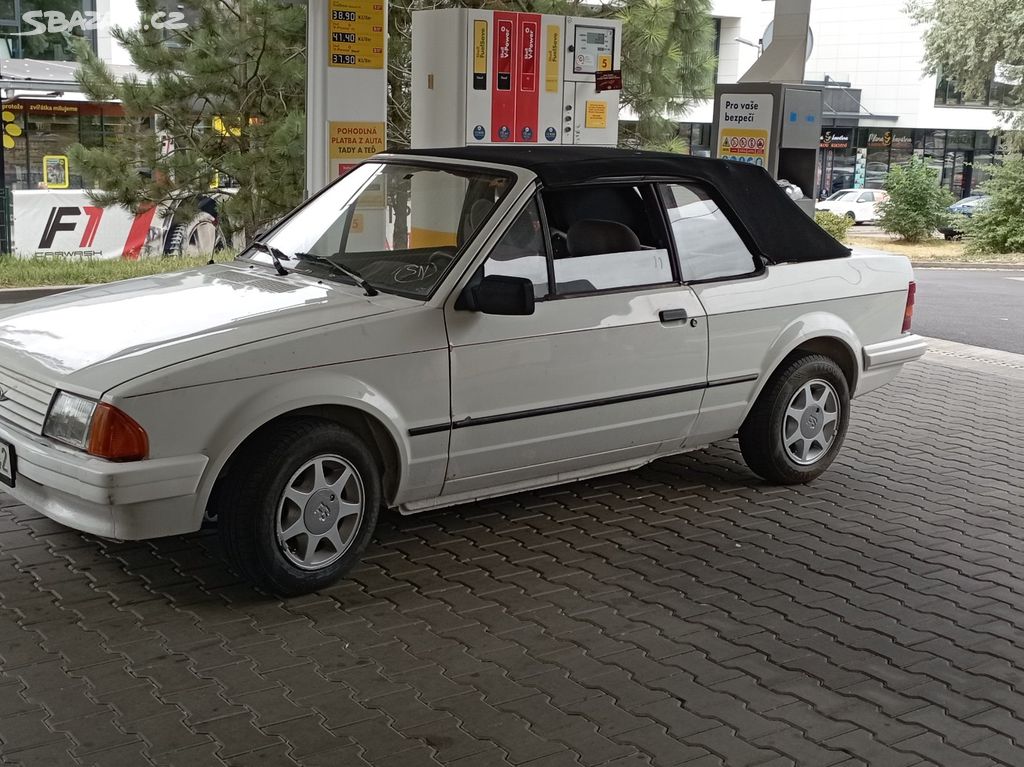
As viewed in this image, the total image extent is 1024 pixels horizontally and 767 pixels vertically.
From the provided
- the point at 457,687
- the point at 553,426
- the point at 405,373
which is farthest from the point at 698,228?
the point at 457,687

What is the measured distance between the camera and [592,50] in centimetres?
1059

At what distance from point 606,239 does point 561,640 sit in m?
1.97

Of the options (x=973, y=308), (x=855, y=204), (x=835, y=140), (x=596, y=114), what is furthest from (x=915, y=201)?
(x=596, y=114)

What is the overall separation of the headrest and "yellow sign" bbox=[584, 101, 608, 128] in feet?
17.6

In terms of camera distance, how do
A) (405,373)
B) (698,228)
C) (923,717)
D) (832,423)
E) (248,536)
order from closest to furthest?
1. (923,717)
2. (248,536)
3. (405,373)
4. (698,228)
5. (832,423)

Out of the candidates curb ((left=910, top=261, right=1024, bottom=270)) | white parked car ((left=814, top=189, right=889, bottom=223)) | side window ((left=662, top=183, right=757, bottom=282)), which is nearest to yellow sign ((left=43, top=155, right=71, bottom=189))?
side window ((left=662, top=183, right=757, bottom=282))

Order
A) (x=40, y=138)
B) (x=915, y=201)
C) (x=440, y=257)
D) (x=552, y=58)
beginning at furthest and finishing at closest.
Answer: (x=915, y=201) < (x=40, y=138) < (x=552, y=58) < (x=440, y=257)

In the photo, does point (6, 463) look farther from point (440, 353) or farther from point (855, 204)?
point (855, 204)

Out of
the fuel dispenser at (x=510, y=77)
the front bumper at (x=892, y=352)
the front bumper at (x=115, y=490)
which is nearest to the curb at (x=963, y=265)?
the fuel dispenser at (x=510, y=77)

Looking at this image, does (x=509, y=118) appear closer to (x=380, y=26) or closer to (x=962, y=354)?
(x=380, y=26)

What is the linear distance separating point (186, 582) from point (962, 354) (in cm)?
862

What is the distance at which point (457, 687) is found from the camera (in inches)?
162

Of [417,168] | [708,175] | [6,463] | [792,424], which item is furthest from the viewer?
[792,424]

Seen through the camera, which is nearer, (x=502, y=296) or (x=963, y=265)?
(x=502, y=296)
